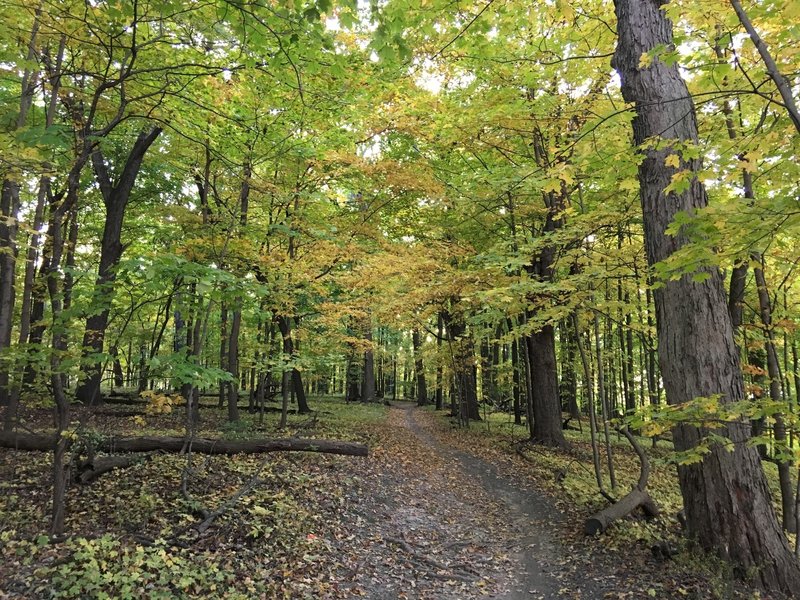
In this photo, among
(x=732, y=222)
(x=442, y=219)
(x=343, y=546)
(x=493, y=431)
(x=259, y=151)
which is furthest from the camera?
(x=493, y=431)

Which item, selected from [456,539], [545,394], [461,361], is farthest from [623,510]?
[461,361]

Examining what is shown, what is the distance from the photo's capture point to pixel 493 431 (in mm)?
17609

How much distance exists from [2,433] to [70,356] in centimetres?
500

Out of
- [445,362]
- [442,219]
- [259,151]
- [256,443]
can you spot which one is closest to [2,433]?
[256,443]

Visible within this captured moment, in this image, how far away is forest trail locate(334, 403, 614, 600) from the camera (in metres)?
5.51

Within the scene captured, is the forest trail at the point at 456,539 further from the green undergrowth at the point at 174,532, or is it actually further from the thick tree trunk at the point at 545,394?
the thick tree trunk at the point at 545,394

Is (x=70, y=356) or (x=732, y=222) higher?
(x=732, y=222)

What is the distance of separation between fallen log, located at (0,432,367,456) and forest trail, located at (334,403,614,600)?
92 centimetres

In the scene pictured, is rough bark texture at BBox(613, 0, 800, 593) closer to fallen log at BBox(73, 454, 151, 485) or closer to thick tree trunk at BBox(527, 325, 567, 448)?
thick tree trunk at BBox(527, 325, 567, 448)

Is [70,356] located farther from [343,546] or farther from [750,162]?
[750,162]

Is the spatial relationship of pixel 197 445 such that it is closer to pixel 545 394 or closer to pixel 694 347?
pixel 694 347

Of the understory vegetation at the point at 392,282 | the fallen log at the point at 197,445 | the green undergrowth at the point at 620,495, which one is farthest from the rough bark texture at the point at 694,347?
the fallen log at the point at 197,445

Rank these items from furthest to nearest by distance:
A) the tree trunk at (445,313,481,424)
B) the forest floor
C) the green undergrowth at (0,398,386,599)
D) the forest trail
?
1. the tree trunk at (445,313,481,424)
2. the forest trail
3. the forest floor
4. the green undergrowth at (0,398,386,599)

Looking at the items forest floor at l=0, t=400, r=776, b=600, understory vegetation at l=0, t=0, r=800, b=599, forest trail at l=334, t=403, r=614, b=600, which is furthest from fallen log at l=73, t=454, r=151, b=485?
forest trail at l=334, t=403, r=614, b=600
